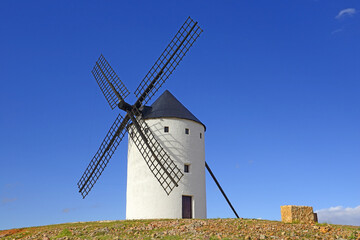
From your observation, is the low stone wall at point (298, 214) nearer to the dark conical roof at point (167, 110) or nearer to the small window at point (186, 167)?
the small window at point (186, 167)

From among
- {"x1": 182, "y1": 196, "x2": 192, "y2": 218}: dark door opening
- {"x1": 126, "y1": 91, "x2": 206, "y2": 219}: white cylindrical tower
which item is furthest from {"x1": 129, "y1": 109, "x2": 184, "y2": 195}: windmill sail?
{"x1": 182, "y1": 196, "x2": 192, "y2": 218}: dark door opening

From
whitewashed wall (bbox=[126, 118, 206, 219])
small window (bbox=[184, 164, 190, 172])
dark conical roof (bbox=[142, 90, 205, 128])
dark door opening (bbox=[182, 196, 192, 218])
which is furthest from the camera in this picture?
dark conical roof (bbox=[142, 90, 205, 128])

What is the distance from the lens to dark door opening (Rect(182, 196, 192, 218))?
25.0 m

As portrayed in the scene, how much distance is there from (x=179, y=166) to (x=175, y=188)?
4.30 ft

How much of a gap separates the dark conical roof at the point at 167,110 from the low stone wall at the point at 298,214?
8581 mm

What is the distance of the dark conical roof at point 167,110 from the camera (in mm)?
25834

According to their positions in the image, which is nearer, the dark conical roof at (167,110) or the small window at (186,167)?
the small window at (186,167)

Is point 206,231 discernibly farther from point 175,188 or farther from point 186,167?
point 186,167

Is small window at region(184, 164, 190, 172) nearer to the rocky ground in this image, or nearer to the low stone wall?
the rocky ground

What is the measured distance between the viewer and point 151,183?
24875mm

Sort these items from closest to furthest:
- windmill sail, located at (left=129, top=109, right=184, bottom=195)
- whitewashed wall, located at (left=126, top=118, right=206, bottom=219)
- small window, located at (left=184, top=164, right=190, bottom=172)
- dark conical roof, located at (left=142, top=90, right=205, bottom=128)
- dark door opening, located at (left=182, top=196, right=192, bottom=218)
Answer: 1. windmill sail, located at (left=129, top=109, right=184, bottom=195)
2. whitewashed wall, located at (left=126, top=118, right=206, bottom=219)
3. dark door opening, located at (left=182, top=196, right=192, bottom=218)
4. small window, located at (left=184, top=164, right=190, bottom=172)
5. dark conical roof, located at (left=142, top=90, right=205, bottom=128)

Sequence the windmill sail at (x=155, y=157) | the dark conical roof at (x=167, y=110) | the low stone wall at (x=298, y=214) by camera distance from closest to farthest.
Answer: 1. the low stone wall at (x=298, y=214)
2. the windmill sail at (x=155, y=157)
3. the dark conical roof at (x=167, y=110)

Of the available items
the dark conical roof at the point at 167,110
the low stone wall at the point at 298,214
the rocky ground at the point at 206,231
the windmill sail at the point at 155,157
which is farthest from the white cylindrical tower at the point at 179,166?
the low stone wall at the point at 298,214

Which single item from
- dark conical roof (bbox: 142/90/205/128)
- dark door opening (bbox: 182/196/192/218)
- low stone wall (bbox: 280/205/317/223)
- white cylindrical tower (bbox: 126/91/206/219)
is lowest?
low stone wall (bbox: 280/205/317/223)
